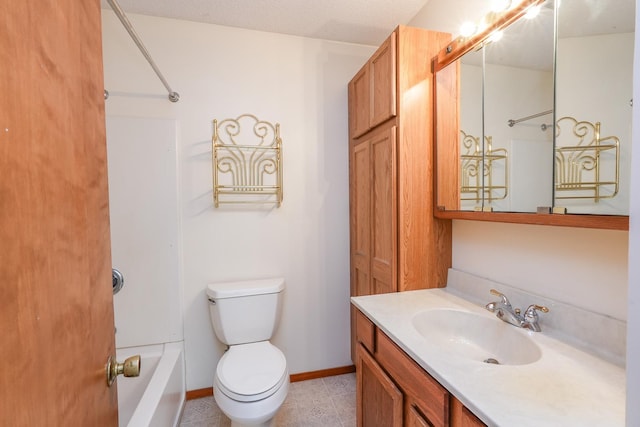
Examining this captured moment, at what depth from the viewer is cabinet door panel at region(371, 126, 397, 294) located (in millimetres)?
1541

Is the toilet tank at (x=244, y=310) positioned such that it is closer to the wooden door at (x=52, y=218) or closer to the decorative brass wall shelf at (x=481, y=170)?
the wooden door at (x=52, y=218)

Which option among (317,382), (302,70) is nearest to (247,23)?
(302,70)

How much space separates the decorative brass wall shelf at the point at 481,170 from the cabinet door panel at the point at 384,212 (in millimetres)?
333

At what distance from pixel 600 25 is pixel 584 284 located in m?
0.81

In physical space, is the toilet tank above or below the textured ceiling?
below

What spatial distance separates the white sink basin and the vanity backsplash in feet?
0.38

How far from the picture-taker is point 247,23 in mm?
1902

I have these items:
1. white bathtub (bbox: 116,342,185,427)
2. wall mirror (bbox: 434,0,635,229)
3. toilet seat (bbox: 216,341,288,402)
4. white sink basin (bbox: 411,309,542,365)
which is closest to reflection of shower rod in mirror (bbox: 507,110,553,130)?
wall mirror (bbox: 434,0,635,229)

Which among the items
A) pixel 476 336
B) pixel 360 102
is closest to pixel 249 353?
pixel 476 336

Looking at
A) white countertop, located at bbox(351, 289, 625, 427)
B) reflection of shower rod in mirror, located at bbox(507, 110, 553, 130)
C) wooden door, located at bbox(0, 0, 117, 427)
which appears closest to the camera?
wooden door, located at bbox(0, 0, 117, 427)

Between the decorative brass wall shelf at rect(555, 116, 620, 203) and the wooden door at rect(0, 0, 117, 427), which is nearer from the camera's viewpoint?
the wooden door at rect(0, 0, 117, 427)

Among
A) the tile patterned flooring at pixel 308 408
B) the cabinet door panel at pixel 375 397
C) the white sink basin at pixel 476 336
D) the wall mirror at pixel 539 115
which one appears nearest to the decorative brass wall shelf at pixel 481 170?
the wall mirror at pixel 539 115

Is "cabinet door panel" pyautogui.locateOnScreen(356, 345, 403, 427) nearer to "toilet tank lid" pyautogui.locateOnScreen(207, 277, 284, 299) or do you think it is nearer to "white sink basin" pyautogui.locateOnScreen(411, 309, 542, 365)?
"white sink basin" pyautogui.locateOnScreen(411, 309, 542, 365)

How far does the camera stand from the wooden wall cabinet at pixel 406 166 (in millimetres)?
1493
